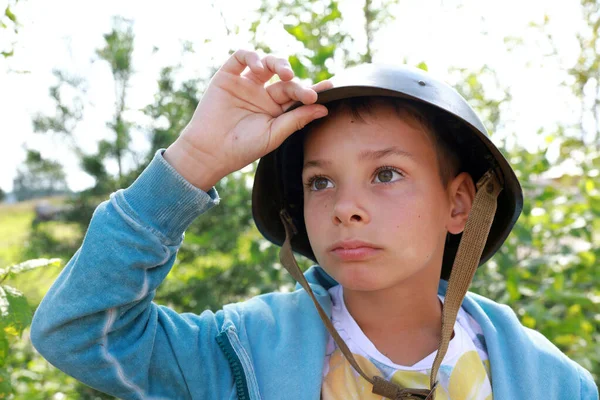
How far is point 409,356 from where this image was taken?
1924 millimetres

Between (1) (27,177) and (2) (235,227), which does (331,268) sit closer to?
(2) (235,227)

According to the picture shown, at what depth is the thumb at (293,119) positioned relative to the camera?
1789 millimetres

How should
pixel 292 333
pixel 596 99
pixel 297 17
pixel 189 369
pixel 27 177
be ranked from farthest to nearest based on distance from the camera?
pixel 596 99
pixel 27 177
pixel 297 17
pixel 292 333
pixel 189 369

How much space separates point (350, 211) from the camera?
1.72 m

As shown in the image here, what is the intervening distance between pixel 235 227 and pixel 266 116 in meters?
1.47

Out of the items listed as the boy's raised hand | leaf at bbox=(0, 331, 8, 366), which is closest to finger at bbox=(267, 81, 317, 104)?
the boy's raised hand

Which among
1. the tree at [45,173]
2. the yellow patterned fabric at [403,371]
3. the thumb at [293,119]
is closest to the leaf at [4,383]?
the yellow patterned fabric at [403,371]

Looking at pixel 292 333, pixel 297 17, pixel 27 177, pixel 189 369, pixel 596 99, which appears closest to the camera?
pixel 189 369

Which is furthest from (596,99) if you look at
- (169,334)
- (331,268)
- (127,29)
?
(169,334)

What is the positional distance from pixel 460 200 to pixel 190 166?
35.0 inches

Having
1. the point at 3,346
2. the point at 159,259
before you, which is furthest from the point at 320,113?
the point at 3,346

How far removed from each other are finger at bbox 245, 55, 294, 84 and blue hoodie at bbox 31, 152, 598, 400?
0.34m

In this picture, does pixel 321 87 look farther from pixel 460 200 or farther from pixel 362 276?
pixel 460 200

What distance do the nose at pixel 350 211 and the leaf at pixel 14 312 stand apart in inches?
32.5
